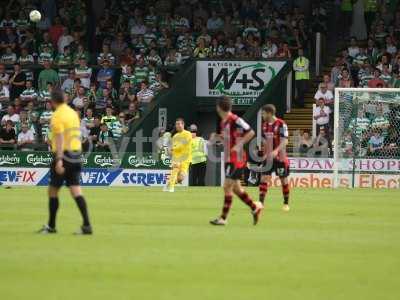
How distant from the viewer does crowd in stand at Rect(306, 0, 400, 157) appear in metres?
30.9

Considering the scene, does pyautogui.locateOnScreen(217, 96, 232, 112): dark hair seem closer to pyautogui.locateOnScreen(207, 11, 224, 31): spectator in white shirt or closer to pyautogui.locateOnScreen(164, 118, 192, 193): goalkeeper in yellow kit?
pyautogui.locateOnScreen(164, 118, 192, 193): goalkeeper in yellow kit

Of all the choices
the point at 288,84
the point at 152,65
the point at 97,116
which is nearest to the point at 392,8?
the point at 288,84

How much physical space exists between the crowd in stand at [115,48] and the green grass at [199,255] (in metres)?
13.7

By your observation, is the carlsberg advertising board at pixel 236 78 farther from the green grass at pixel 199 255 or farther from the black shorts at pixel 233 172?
the black shorts at pixel 233 172

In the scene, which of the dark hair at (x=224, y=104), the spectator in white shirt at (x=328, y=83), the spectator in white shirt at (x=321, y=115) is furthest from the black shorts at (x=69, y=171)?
the spectator in white shirt at (x=328, y=83)

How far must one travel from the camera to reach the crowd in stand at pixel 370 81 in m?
30.9

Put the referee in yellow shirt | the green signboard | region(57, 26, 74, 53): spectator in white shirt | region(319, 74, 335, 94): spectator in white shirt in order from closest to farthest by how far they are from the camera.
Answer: the referee in yellow shirt < the green signboard < region(319, 74, 335, 94): spectator in white shirt < region(57, 26, 74, 53): spectator in white shirt

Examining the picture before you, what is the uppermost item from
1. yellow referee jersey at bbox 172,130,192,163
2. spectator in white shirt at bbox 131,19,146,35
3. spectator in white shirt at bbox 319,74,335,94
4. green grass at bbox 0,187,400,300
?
spectator in white shirt at bbox 131,19,146,35

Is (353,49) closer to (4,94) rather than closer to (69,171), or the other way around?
(4,94)

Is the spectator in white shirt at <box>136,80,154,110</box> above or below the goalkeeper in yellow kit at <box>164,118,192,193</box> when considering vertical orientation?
above

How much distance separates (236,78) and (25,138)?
7213mm

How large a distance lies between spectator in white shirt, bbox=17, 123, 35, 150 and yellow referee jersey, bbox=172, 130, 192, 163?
8.68m

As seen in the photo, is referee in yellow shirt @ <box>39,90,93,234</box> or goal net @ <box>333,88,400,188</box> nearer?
referee in yellow shirt @ <box>39,90,93,234</box>

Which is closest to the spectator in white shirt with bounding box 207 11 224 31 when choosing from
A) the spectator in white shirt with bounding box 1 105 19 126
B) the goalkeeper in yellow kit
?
the spectator in white shirt with bounding box 1 105 19 126
